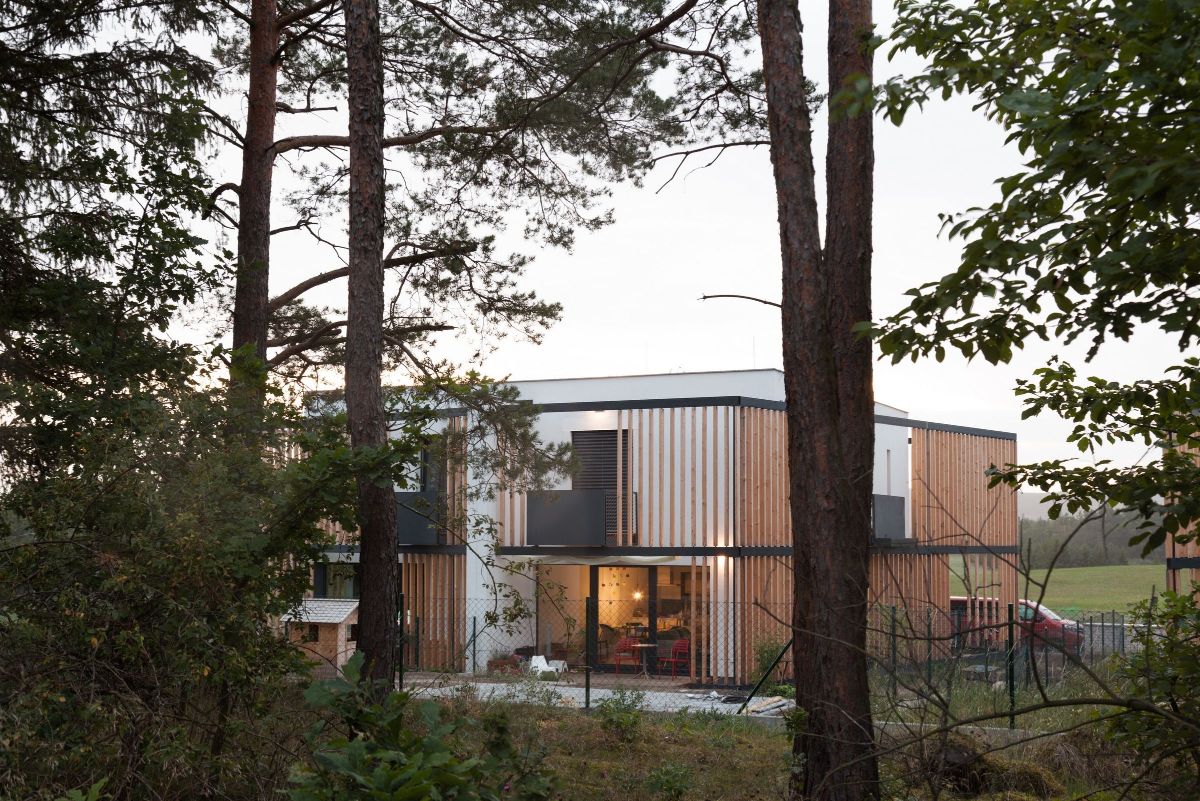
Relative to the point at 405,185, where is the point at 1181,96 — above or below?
below

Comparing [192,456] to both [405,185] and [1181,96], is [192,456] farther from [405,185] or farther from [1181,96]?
[405,185]

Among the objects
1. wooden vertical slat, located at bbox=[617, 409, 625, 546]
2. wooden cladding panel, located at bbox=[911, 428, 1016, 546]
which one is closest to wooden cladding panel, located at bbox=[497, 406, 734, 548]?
wooden vertical slat, located at bbox=[617, 409, 625, 546]

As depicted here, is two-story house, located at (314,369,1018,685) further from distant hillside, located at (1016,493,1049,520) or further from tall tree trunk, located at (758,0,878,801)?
distant hillside, located at (1016,493,1049,520)

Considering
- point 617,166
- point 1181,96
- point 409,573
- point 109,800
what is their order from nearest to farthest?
1. point 1181,96
2. point 109,800
3. point 617,166
4. point 409,573

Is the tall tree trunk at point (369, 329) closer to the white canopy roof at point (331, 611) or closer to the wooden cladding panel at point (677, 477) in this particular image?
the white canopy roof at point (331, 611)

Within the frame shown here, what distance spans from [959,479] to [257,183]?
1847cm

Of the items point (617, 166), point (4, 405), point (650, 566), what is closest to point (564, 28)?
point (617, 166)

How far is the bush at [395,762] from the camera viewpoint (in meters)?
3.51

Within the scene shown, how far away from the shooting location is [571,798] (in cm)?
787

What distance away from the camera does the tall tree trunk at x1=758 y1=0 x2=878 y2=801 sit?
6516 mm

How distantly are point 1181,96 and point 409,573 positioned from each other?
20846 millimetres

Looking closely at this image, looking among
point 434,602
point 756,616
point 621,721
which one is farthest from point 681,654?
point 621,721

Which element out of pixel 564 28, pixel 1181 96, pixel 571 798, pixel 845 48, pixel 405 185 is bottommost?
pixel 571 798

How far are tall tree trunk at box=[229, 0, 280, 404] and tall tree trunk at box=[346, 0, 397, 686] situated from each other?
130 inches
